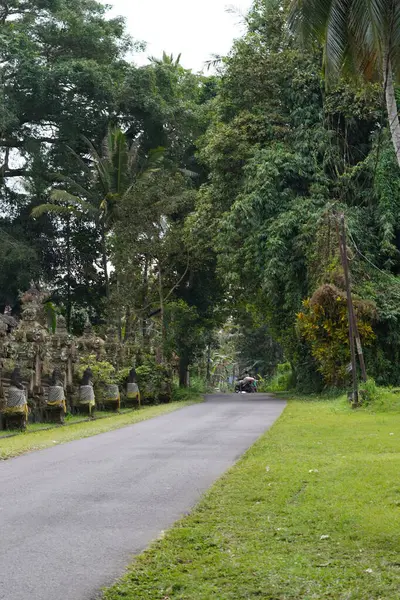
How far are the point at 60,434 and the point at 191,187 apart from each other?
24325 mm

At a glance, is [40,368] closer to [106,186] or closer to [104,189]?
[106,186]

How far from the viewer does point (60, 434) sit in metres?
16.3

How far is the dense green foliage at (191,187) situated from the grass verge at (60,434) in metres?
7.93

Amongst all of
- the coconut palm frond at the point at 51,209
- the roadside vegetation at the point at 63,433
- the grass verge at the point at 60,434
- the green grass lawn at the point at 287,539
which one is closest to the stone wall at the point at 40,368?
the roadside vegetation at the point at 63,433

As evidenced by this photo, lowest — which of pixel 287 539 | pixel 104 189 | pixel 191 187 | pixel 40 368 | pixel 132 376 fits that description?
pixel 287 539

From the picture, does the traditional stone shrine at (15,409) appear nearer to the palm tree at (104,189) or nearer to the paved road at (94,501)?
the paved road at (94,501)

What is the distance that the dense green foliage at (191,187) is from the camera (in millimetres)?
28000

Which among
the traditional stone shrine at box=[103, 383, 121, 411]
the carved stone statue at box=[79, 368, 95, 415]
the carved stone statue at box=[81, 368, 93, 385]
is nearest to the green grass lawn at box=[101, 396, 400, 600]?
the carved stone statue at box=[79, 368, 95, 415]

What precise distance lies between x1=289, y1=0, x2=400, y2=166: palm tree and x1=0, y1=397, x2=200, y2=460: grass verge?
7.91 meters

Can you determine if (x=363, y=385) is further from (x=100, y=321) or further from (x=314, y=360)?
(x=100, y=321)

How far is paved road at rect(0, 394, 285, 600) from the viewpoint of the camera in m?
5.52

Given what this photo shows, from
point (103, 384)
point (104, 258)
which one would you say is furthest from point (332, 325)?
point (104, 258)

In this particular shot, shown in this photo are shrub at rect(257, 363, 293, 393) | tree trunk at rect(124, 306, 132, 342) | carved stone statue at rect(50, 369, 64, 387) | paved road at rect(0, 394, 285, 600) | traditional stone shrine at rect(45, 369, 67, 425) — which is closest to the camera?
paved road at rect(0, 394, 285, 600)

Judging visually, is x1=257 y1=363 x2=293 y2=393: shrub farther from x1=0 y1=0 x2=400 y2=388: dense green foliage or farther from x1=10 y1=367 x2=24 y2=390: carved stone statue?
x1=10 y1=367 x2=24 y2=390: carved stone statue
